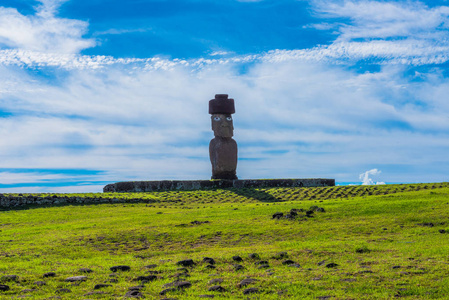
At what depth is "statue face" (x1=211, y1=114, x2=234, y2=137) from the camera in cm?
3834

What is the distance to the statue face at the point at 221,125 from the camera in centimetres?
3834

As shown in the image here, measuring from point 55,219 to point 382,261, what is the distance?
55.3 ft

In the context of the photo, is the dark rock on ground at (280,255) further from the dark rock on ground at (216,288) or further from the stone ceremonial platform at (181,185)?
the stone ceremonial platform at (181,185)

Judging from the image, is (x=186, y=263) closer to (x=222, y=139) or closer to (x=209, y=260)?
(x=209, y=260)

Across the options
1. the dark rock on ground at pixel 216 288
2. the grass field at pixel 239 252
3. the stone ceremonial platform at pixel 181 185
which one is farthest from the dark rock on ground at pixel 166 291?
the stone ceremonial platform at pixel 181 185

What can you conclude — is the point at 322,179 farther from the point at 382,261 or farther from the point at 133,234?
the point at 382,261

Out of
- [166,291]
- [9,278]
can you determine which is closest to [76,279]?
[9,278]

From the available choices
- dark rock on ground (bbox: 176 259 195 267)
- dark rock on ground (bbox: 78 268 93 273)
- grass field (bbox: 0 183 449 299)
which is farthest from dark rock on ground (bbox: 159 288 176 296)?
dark rock on ground (bbox: 78 268 93 273)

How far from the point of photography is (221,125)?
38.3m

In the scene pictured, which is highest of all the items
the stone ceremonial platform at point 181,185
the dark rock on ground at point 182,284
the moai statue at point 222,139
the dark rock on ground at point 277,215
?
the moai statue at point 222,139

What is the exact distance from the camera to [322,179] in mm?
37500

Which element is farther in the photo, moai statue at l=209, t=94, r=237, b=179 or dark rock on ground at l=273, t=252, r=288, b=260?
moai statue at l=209, t=94, r=237, b=179

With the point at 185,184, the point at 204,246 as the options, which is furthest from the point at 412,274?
the point at 185,184

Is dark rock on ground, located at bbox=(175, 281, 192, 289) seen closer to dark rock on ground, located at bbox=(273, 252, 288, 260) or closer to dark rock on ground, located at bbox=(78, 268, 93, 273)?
dark rock on ground, located at bbox=(78, 268, 93, 273)
